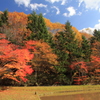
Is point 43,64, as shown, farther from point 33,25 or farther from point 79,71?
point 33,25

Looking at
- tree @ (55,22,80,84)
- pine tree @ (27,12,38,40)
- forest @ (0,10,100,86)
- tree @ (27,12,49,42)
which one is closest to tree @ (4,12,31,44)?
forest @ (0,10,100,86)

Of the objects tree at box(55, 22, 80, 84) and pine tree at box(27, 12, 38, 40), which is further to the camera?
pine tree at box(27, 12, 38, 40)

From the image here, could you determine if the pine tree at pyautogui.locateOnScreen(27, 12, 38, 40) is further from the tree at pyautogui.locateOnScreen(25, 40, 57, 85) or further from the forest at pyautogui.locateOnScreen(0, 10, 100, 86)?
the tree at pyautogui.locateOnScreen(25, 40, 57, 85)

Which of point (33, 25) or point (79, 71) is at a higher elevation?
point (33, 25)

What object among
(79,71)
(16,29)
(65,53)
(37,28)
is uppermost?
(16,29)

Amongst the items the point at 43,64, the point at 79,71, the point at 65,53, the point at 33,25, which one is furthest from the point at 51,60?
the point at 33,25

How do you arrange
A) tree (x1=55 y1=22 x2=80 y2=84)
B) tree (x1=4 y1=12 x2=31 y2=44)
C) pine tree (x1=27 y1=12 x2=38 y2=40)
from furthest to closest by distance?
tree (x1=4 y1=12 x2=31 y2=44), pine tree (x1=27 y1=12 x2=38 y2=40), tree (x1=55 y1=22 x2=80 y2=84)

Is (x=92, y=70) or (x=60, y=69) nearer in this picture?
(x=60, y=69)

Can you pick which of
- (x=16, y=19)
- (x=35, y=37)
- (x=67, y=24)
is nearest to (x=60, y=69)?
(x=35, y=37)

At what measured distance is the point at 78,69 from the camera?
23938mm

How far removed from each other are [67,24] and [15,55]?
677 inches

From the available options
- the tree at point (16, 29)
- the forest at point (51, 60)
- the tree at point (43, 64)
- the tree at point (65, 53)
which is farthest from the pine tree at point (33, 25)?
the tree at point (65, 53)

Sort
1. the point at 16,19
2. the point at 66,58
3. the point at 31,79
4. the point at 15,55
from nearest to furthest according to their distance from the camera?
the point at 15,55
the point at 31,79
the point at 66,58
the point at 16,19

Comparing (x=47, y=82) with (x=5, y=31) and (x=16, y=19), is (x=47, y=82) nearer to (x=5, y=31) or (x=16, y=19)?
(x=5, y=31)
